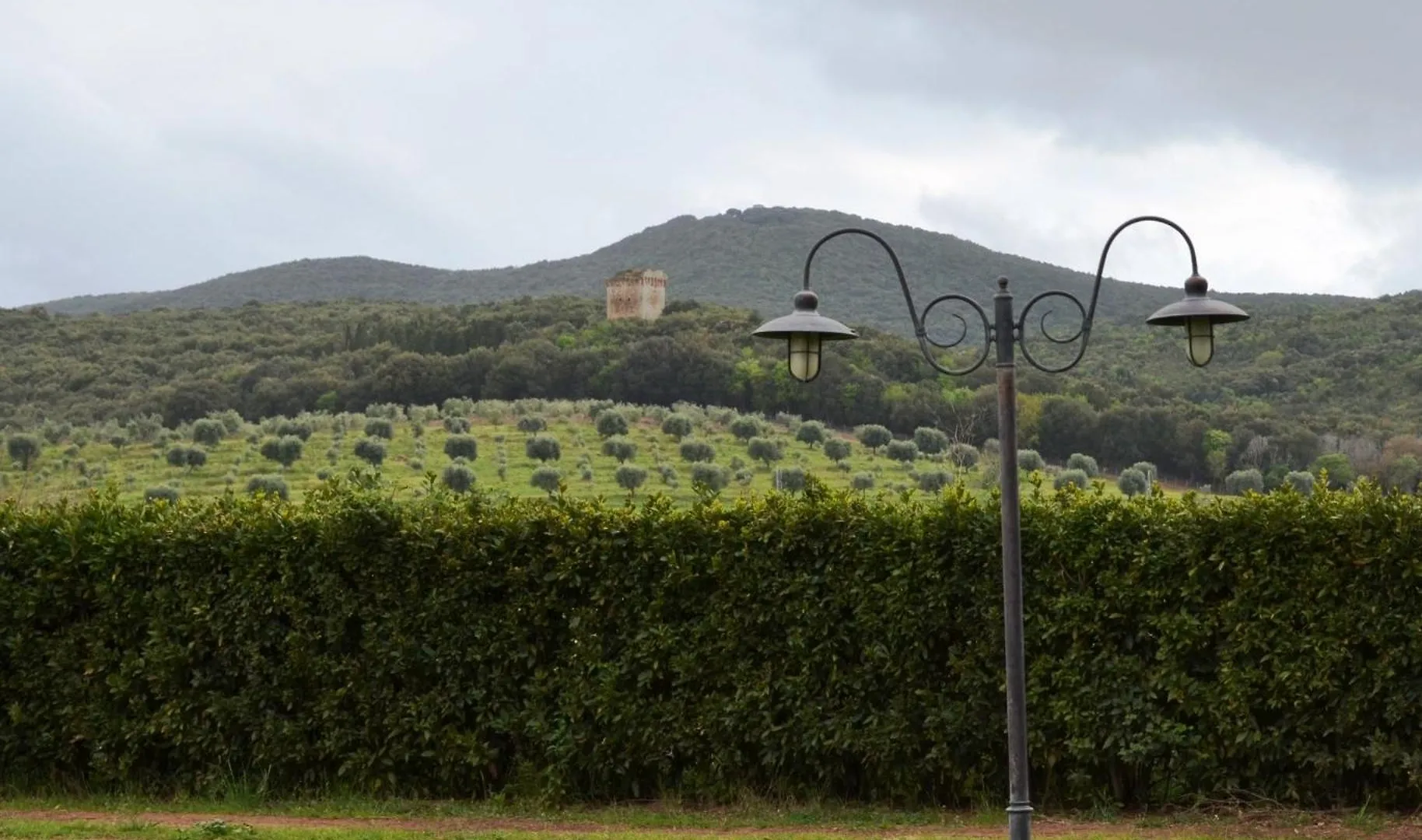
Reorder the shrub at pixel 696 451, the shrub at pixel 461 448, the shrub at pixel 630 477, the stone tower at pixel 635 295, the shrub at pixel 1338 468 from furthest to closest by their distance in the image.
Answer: the stone tower at pixel 635 295, the shrub at pixel 696 451, the shrub at pixel 461 448, the shrub at pixel 630 477, the shrub at pixel 1338 468

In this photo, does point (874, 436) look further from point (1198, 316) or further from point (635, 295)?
point (1198, 316)

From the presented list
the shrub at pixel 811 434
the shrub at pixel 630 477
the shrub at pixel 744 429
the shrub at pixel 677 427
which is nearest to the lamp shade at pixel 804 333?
the shrub at pixel 630 477

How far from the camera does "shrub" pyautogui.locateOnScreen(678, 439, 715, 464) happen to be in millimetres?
44263

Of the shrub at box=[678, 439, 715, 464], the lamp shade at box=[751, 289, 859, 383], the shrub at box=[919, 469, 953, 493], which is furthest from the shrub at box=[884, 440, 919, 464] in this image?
the lamp shade at box=[751, 289, 859, 383]

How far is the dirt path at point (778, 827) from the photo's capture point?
343 inches

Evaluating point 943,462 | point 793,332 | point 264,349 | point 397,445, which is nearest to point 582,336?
point 264,349

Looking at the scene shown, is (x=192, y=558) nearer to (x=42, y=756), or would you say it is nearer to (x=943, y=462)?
(x=42, y=756)

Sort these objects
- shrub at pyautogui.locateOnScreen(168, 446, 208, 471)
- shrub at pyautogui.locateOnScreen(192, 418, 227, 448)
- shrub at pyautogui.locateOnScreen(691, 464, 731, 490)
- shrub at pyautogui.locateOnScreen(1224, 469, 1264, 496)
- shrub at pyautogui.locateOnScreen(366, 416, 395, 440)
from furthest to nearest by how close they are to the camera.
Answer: shrub at pyautogui.locateOnScreen(366, 416, 395, 440) → shrub at pyautogui.locateOnScreen(192, 418, 227, 448) → shrub at pyautogui.locateOnScreen(168, 446, 208, 471) → shrub at pyautogui.locateOnScreen(691, 464, 731, 490) → shrub at pyautogui.locateOnScreen(1224, 469, 1264, 496)

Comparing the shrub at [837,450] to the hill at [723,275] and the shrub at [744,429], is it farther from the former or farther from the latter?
the hill at [723,275]

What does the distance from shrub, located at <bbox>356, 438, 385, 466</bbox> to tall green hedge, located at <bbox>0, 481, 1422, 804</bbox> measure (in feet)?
104

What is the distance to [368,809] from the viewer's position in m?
9.91

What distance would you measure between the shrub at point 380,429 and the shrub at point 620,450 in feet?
25.9

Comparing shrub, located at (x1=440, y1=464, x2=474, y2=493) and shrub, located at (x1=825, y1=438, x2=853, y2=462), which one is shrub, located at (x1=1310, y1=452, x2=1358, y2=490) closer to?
shrub, located at (x1=825, y1=438, x2=853, y2=462)

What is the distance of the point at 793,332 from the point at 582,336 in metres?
57.7
